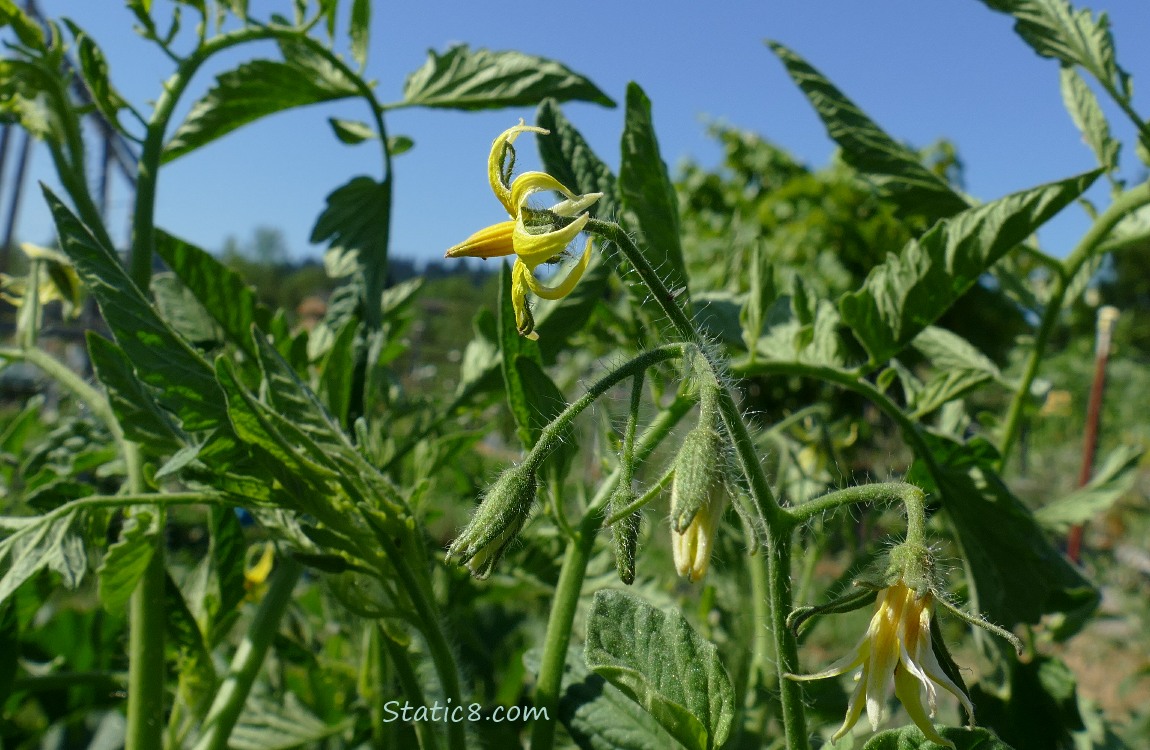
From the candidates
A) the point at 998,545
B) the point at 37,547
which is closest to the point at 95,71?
the point at 37,547

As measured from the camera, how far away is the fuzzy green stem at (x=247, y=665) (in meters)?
0.74

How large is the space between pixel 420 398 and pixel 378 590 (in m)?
0.32

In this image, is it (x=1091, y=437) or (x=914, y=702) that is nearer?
(x=914, y=702)

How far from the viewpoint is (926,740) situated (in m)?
0.50

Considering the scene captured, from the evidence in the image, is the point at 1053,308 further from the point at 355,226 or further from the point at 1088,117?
the point at 355,226

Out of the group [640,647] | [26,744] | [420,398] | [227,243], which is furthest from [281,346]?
[227,243]

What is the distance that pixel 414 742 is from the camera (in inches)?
31.2

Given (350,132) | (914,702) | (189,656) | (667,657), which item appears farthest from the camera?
(350,132)

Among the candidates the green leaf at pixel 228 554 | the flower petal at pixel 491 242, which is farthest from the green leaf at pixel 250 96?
the flower petal at pixel 491 242

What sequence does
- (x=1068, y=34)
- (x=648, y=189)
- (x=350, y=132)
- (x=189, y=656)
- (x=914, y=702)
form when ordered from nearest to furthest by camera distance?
1. (x=914, y=702)
2. (x=648, y=189)
3. (x=189, y=656)
4. (x=1068, y=34)
5. (x=350, y=132)

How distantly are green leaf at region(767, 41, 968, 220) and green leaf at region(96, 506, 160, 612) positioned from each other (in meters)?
0.68

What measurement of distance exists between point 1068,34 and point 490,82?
57cm

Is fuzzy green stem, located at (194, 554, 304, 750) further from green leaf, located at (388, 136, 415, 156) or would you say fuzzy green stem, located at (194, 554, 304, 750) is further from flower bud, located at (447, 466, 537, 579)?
green leaf, located at (388, 136, 415, 156)

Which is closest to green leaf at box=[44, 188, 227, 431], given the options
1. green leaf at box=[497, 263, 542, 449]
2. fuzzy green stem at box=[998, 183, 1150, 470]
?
green leaf at box=[497, 263, 542, 449]
